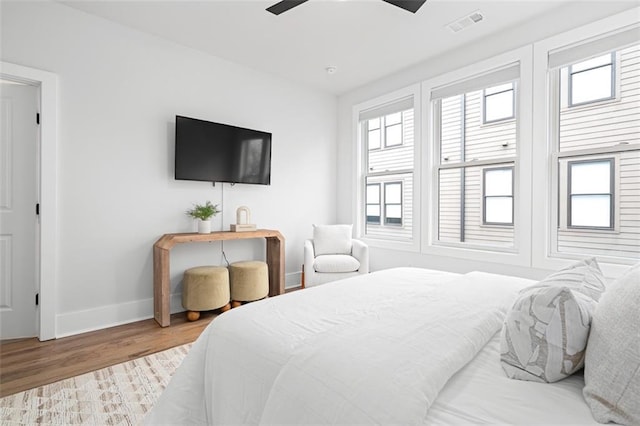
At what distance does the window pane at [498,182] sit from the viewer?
3233mm

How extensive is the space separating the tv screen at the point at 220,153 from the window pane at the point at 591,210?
3121 mm

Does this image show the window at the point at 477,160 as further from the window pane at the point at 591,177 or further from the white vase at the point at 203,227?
the white vase at the point at 203,227

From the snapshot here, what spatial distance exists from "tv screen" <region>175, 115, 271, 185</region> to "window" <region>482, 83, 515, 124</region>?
A: 2.47 metres

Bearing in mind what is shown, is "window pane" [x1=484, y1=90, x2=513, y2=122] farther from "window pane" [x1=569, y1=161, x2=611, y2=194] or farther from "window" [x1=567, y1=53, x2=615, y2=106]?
"window pane" [x1=569, y1=161, x2=611, y2=194]

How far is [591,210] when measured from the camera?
274 cm

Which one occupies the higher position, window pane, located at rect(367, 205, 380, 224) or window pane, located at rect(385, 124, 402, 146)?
window pane, located at rect(385, 124, 402, 146)

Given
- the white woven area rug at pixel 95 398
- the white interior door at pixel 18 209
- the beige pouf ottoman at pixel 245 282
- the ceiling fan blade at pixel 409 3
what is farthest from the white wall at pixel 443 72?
the white interior door at pixel 18 209

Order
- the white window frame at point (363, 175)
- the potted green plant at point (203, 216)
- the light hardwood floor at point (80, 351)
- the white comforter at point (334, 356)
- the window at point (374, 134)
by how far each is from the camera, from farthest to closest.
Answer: the window at point (374, 134)
the white window frame at point (363, 175)
the potted green plant at point (203, 216)
the light hardwood floor at point (80, 351)
the white comforter at point (334, 356)

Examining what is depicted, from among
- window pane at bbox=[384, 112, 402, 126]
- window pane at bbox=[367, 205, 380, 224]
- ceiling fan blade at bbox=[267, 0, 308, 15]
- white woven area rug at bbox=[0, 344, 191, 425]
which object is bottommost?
white woven area rug at bbox=[0, 344, 191, 425]

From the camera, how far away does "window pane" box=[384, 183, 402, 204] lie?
4252mm

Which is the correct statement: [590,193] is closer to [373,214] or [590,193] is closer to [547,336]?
[373,214]

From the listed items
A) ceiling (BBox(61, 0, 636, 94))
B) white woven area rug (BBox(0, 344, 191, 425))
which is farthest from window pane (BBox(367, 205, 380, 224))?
white woven area rug (BBox(0, 344, 191, 425))

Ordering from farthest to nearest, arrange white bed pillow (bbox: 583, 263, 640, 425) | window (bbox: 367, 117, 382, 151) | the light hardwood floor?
window (bbox: 367, 117, 382, 151) < the light hardwood floor < white bed pillow (bbox: 583, 263, 640, 425)

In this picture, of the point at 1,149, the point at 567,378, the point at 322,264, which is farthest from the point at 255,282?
the point at 567,378
